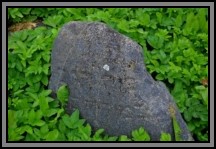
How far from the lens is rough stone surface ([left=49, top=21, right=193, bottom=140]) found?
408cm

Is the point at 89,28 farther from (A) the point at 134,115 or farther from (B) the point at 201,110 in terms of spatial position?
(B) the point at 201,110

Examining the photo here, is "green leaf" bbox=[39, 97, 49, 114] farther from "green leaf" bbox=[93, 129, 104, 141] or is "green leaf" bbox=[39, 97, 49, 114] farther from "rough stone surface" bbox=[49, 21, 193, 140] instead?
"green leaf" bbox=[93, 129, 104, 141]

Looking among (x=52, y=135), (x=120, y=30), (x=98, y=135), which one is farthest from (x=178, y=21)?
(x=52, y=135)

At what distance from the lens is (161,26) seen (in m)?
5.39

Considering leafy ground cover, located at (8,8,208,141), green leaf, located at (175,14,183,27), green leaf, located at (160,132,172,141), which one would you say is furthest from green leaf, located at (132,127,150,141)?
green leaf, located at (175,14,183,27)

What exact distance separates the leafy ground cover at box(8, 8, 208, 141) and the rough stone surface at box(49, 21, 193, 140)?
0.12 metres

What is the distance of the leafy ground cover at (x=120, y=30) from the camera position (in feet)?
14.0

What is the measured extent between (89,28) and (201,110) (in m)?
1.51

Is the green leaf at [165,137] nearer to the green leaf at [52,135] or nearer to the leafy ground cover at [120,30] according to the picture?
the leafy ground cover at [120,30]

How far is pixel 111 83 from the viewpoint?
4195 mm

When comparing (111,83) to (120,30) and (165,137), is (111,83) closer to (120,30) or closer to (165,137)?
(165,137)

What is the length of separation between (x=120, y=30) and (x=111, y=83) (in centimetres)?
106

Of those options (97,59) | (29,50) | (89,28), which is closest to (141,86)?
(97,59)

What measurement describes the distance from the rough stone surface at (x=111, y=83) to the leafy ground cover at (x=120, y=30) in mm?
120
